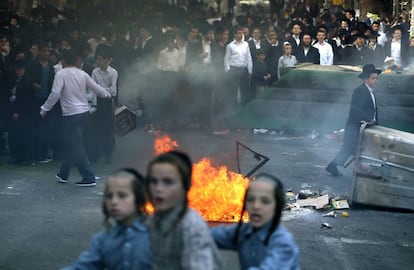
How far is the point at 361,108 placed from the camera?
1100 cm

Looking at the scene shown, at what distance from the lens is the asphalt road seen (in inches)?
291

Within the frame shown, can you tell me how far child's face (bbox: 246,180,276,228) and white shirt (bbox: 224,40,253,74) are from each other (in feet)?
42.6

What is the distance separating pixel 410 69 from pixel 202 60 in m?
4.41

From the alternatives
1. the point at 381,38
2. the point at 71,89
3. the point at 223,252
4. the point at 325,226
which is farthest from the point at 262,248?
the point at 381,38

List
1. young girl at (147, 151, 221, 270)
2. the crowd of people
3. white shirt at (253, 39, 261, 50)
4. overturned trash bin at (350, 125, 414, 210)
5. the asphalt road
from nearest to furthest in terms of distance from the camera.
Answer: young girl at (147, 151, 221, 270) → the asphalt road → overturned trash bin at (350, 125, 414, 210) → the crowd of people → white shirt at (253, 39, 261, 50)

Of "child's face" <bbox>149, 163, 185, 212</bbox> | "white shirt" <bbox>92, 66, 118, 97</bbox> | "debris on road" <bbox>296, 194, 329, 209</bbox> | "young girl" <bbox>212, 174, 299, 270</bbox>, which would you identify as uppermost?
"child's face" <bbox>149, 163, 185, 212</bbox>

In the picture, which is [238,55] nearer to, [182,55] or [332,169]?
[182,55]

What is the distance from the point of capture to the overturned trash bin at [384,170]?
9.29 meters

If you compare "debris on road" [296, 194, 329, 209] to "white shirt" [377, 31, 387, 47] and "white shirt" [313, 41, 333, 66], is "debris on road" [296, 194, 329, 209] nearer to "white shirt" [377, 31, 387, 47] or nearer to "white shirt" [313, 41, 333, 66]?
"white shirt" [313, 41, 333, 66]

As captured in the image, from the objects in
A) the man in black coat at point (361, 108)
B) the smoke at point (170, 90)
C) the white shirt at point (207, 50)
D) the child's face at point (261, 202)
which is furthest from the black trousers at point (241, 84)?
the child's face at point (261, 202)

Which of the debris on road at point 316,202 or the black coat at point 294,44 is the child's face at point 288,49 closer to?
the black coat at point 294,44

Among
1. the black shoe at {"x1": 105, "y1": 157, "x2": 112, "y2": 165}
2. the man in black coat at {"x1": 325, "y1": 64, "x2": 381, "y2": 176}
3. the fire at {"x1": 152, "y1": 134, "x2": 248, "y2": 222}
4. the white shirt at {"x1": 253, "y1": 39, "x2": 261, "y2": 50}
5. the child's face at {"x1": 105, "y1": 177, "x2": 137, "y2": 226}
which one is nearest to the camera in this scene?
the child's face at {"x1": 105, "y1": 177, "x2": 137, "y2": 226}

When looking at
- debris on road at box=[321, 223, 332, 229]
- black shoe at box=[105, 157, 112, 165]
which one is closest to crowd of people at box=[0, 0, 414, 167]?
black shoe at box=[105, 157, 112, 165]

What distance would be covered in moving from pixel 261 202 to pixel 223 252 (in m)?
3.98
